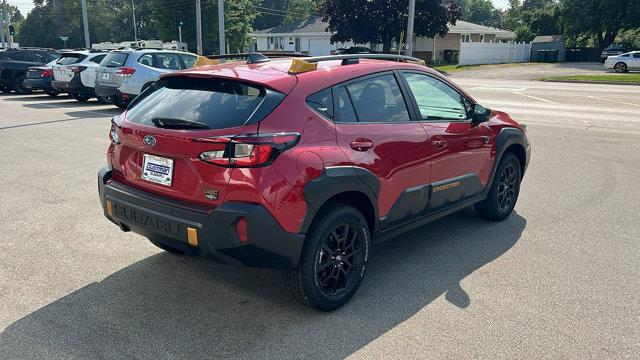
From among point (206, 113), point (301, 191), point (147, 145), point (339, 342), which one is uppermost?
point (206, 113)

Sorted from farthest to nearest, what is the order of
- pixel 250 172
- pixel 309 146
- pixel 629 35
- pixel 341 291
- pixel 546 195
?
pixel 629 35, pixel 546 195, pixel 341 291, pixel 309 146, pixel 250 172

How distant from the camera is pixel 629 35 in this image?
58.6m

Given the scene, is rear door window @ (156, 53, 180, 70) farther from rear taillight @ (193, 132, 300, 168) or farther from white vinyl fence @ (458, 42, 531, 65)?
white vinyl fence @ (458, 42, 531, 65)

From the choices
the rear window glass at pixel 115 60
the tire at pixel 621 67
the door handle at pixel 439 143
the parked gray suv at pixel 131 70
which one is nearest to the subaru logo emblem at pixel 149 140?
the door handle at pixel 439 143

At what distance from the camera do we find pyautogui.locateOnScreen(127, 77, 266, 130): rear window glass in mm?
3371

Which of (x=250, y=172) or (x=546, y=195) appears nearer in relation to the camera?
(x=250, y=172)

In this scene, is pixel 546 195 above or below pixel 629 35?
below

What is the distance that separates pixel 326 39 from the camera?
192ft

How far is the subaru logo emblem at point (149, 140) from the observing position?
11.6 feet

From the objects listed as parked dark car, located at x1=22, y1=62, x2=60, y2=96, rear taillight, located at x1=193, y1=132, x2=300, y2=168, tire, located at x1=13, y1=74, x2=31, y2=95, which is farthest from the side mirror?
tire, located at x1=13, y1=74, x2=31, y2=95

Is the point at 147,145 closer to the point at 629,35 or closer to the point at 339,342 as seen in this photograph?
the point at 339,342

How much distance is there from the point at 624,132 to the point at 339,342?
1076 centimetres

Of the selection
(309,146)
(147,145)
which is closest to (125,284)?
(147,145)

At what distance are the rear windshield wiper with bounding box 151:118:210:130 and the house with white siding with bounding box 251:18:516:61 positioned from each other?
48.1 meters
